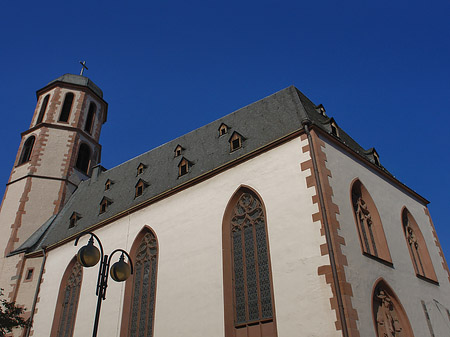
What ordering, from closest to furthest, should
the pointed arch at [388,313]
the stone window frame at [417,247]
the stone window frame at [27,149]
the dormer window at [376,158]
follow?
the pointed arch at [388,313] → the stone window frame at [417,247] → the dormer window at [376,158] → the stone window frame at [27,149]

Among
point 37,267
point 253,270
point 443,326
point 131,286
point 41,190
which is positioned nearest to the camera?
point 253,270

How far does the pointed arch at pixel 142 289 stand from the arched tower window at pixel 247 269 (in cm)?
302

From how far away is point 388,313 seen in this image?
37.2 feet

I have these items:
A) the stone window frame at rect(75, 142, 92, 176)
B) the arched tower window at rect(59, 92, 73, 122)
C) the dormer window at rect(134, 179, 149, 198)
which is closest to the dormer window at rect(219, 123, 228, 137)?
the dormer window at rect(134, 179, 149, 198)

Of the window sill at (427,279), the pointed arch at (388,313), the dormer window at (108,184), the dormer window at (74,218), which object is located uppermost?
the dormer window at (108,184)

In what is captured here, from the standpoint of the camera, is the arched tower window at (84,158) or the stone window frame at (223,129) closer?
the stone window frame at (223,129)

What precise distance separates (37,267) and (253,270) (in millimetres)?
11166

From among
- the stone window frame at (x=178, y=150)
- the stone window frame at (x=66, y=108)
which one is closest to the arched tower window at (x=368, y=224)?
the stone window frame at (x=178, y=150)

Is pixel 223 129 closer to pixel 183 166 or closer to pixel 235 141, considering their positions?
pixel 235 141

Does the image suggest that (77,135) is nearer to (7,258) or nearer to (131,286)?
(7,258)

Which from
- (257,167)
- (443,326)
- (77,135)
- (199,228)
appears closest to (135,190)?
(199,228)

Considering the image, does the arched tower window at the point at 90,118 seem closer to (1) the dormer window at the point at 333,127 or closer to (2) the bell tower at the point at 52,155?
(2) the bell tower at the point at 52,155

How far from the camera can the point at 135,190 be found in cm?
1797

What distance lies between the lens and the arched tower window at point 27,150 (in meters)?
→ 23.8
